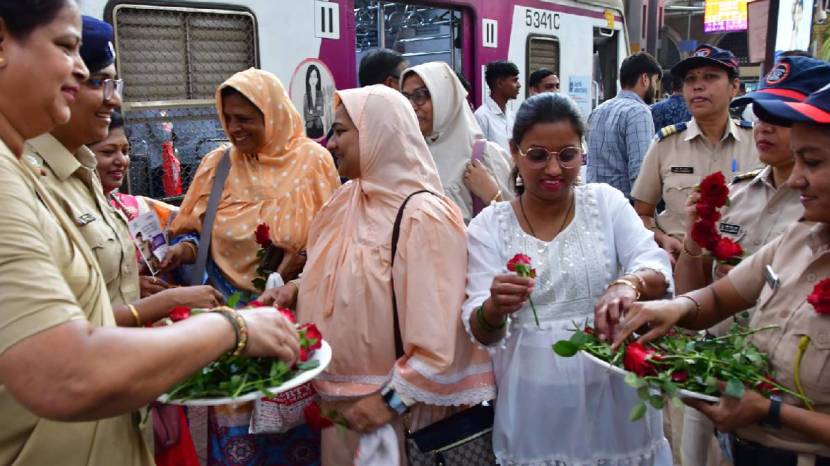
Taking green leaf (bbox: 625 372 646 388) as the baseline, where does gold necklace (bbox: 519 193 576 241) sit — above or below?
above

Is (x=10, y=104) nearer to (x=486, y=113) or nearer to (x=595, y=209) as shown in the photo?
(x=595, y=209)

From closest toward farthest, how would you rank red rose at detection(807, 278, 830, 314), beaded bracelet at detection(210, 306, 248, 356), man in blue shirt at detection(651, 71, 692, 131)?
beaded bracelet at detection(210, 306, 248, 356) → red rose at detection(807, 278, 830, 314) → man in blue shirt at detection(651, 71, 692, 131)

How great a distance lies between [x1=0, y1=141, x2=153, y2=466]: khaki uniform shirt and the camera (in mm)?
1108

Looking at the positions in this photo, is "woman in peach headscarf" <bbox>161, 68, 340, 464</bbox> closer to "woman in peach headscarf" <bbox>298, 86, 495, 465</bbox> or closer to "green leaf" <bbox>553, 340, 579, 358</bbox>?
"woman in peach headscarf" <bbox>298, 86, 495, 465</bbox>

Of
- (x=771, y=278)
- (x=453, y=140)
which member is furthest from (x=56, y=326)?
(x=453, y=140)

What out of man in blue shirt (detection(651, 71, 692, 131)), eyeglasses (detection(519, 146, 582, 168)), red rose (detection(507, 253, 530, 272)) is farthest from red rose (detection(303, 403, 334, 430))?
man in blue shirt (detection(651, 71, 692, 131))

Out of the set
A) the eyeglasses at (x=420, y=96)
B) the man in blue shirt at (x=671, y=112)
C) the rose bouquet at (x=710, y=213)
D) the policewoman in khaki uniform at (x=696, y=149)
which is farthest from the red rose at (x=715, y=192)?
the man in blue shirt at (x=671, y=112)

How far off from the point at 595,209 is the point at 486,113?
12.6ft

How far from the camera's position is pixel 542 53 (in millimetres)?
7762

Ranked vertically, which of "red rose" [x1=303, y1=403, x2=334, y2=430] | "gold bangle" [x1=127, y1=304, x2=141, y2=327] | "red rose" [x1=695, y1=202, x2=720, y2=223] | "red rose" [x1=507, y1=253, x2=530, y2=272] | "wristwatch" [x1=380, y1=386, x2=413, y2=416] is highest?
"red rose" [x1=695, y1=202, x2=720, y2=223]

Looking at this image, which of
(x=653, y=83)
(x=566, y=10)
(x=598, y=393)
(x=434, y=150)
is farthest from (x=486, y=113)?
(x=598, y=393)

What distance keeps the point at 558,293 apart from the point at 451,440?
1.94 feet

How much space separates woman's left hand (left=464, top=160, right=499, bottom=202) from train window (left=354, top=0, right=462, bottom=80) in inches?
113

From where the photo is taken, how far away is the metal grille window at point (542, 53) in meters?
7.42
